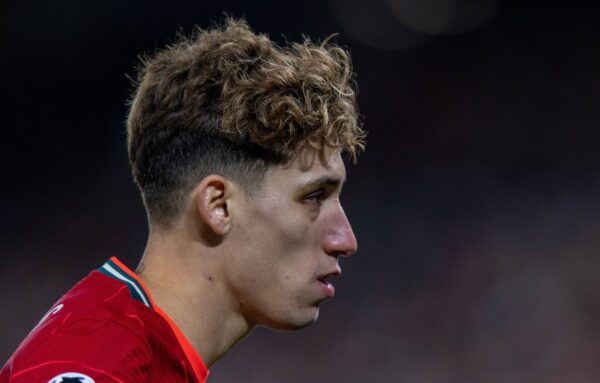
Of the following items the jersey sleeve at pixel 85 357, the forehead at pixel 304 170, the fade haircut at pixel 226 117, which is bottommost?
the jersey sleeve at pixel 85 357

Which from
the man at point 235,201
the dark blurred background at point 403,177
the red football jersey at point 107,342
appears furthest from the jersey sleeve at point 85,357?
the dark blurred background at point 403,177

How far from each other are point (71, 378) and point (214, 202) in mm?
649

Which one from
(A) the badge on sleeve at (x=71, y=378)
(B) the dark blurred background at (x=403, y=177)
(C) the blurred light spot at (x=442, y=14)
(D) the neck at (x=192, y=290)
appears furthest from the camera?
(C) the blurred light spot at (x=442, y=14)

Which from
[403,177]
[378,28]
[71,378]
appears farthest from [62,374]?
[378,28]

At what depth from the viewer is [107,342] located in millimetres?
1602

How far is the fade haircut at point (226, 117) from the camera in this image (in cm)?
205

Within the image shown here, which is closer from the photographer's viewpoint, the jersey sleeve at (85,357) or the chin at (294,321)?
the jersey sleeve at (85,357)

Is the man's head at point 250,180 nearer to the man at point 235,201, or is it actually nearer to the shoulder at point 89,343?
the man at point 235,201

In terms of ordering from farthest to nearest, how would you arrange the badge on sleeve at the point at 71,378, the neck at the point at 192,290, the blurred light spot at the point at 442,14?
the blurred light spot at the point at 442,14 < the neck at the point at 192,290 < the badge on sleeve at the point at 71,378

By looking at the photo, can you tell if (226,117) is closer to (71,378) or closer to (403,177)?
(71,378)

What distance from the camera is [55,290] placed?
6844 mm

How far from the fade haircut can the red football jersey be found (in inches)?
10.9

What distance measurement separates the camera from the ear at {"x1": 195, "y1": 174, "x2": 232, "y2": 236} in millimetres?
2014

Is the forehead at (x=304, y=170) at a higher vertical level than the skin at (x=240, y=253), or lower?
higher
